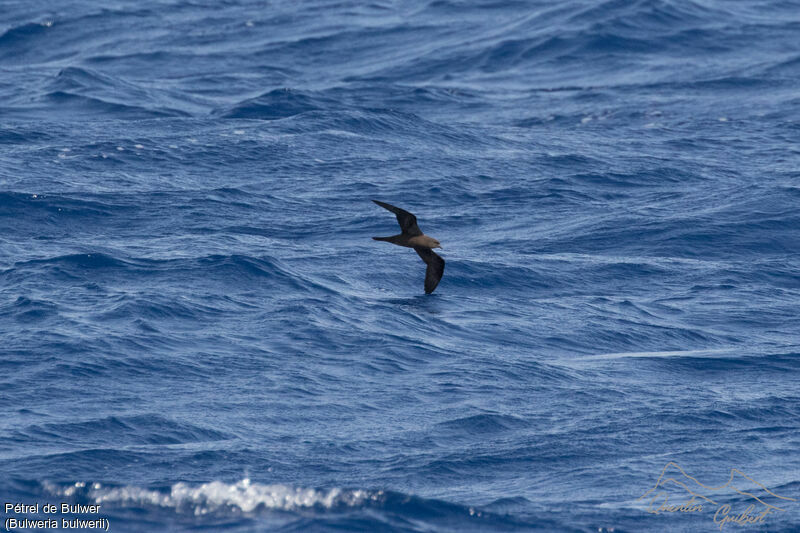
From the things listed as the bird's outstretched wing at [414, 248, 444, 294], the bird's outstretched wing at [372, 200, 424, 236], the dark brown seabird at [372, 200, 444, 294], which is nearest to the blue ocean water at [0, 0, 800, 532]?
the bird's outstretched wing at [414, 248, 444, 294]

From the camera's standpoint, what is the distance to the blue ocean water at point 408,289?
1289 centimetres

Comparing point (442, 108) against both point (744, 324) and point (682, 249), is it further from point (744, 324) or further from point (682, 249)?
point (744, 324)

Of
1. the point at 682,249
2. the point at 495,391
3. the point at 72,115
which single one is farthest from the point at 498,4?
the point at 495,391

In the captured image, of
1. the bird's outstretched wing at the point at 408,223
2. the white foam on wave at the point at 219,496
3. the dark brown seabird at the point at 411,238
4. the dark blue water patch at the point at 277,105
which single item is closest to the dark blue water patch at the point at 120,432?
the white foam on wave at the point at 219,496

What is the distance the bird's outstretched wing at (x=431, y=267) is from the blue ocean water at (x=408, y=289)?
1.36ft

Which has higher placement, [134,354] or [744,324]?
[134,354]

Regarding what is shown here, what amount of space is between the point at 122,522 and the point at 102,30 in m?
31.6

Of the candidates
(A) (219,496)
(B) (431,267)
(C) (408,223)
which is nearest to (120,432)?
(A) (219,496)

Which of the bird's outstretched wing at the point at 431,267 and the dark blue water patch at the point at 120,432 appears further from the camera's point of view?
the bird's outstretched wing at the point at 431,267

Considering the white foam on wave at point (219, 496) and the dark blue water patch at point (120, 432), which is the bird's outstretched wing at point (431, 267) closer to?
the dark blue water patch at point (120, 432)

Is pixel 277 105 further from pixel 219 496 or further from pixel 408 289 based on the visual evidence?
pixel 219 496

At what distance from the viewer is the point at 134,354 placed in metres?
15.6

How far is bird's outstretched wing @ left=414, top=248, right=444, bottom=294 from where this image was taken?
17.3 metres

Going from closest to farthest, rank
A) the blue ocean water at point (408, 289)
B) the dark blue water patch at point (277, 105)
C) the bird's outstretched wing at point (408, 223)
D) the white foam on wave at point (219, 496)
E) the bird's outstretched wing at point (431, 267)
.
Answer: the white foam on wave at point (219, 496) → the blue ocean water at point (408, 289) → the bird's outstretched wing at point (408, 223) → the bird's outstretched wing at point (431, 267) → the dark blue water patch at point (277, 105)
